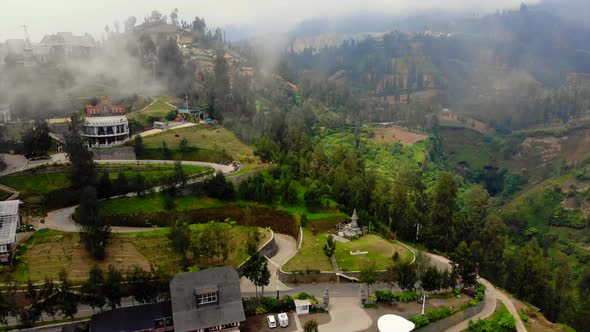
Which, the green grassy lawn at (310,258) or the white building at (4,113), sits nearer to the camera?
the green grassy lawn at (310,258)

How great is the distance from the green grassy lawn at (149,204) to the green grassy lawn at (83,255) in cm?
485

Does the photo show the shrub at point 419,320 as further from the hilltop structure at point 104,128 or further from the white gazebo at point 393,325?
the hilltop structure at point 104,128

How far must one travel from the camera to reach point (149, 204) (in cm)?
5088

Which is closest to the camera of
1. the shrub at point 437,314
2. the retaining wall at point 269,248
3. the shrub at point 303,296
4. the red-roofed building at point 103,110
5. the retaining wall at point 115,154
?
the shrub at point 437,314

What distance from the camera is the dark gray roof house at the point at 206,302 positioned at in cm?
3284

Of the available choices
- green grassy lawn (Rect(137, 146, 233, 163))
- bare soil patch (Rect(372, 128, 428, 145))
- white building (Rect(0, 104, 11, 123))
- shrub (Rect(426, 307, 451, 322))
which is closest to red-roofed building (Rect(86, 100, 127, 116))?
green grassy lawn (Rect(137, 146, 233, 163))

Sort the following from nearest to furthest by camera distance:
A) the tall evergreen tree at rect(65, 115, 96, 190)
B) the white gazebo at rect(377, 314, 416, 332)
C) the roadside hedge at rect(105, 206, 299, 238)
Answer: the white gazebo at rect(377, 314, 416, 332) < the roadside hedge at rect(105, 206, 299, 238) < the tall evergreen tree at rect(65, 115, 96, 190)

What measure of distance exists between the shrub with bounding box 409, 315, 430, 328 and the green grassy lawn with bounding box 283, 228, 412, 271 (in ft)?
25.7

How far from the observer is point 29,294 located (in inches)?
1409

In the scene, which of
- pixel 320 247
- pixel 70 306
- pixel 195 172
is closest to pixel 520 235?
pixel 320 247

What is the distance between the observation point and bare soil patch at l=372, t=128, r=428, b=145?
116 metres

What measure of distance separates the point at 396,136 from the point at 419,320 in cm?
8757

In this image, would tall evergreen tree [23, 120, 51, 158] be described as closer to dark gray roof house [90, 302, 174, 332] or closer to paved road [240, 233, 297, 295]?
paved road [240, 233, 297, 295]

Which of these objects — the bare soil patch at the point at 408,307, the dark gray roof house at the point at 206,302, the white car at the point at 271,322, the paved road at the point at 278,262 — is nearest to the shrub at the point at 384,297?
the bare soil patch at the point at 408,307
